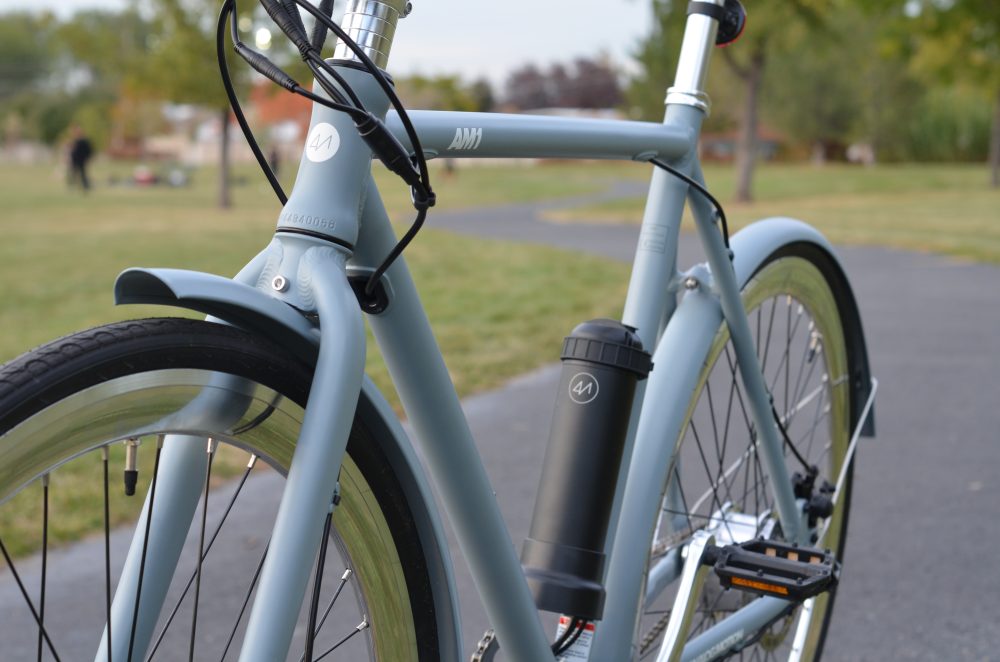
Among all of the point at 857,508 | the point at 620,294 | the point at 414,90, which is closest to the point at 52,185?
the point at 414,90

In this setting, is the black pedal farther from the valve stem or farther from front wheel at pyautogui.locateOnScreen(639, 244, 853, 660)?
the valve stem

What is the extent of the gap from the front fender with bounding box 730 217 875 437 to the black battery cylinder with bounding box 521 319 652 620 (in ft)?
1.57

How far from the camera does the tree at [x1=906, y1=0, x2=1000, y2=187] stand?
22.5 meters

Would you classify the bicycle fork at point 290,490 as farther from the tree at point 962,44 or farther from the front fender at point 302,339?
the tree at point 962,44

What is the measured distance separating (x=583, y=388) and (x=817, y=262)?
Answer: 36.2 inches

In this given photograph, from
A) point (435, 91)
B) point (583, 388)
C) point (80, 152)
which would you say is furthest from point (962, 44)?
point (435, 91)

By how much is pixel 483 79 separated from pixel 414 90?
104 feet

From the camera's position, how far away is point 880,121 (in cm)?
6138

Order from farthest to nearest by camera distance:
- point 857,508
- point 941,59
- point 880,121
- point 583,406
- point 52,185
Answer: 1. point 880,121
2. point 52,185
3. point 941,59
4. point 857,508
5. point 583,406

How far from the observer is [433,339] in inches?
55.2

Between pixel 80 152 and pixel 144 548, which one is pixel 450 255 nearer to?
pixel 144 548

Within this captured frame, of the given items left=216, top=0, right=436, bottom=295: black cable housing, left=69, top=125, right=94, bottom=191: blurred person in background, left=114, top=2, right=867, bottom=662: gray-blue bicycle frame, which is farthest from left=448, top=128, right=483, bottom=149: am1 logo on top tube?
left=69, top=125, right=94, bottom=191: blurred person in background

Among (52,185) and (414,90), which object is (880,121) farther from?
(52,185)

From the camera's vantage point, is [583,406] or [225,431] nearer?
[225,431]
